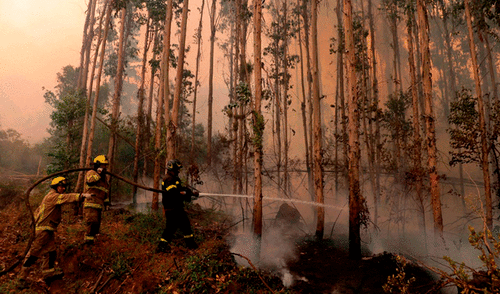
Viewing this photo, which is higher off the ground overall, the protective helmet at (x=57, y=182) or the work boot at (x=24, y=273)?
the protective helmet at (x=57, y=182)

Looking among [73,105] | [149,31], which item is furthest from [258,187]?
[149,31]

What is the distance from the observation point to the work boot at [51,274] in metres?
4.80

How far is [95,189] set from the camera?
250 inches

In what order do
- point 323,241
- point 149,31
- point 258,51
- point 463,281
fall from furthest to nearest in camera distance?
point 149,31 → point 323,241 → point 258,51 → point 463,281

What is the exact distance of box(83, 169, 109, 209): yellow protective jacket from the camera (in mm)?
6184

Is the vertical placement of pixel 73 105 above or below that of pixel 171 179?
above

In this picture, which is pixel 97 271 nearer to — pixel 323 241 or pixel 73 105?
pixel 323 241

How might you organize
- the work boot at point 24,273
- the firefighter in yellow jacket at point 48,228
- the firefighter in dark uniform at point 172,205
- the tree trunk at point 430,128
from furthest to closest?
the tree trunk at point 430,128
the firefighter in dark uniform at point 172,205
the firefighter in yellow jacket at point 48,228
the work boot at point 24,273

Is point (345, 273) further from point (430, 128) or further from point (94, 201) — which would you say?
point (94, 201)

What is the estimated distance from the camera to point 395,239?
42.0 feet

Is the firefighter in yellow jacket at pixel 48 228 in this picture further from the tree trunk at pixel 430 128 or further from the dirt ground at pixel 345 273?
the tree trunk at pixel 430 128

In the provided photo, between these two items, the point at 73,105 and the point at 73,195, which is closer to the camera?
the point at 73,195

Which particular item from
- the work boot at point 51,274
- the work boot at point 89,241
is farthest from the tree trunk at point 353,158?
the work boot at point 51,274

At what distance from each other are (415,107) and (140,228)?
13089mm
